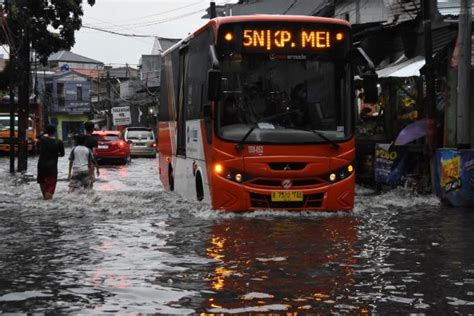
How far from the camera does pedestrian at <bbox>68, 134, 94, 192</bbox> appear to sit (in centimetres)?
1399

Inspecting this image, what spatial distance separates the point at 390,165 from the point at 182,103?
17.4ft

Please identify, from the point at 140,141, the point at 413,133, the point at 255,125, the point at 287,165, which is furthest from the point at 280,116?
the point at 140,141

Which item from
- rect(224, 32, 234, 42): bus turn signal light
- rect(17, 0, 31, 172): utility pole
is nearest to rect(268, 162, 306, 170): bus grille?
rect(224, 32, 234, 42): bus turn signal light

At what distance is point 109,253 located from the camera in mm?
8641

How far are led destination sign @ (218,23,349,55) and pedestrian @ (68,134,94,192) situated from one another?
422 cm

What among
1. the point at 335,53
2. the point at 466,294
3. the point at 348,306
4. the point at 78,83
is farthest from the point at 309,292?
the point at 78,83

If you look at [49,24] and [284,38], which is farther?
[49,24]

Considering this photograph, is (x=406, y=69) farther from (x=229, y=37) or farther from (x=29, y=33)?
(x=29, y=33)

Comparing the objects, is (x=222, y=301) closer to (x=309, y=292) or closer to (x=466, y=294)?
(x=309, y=292)

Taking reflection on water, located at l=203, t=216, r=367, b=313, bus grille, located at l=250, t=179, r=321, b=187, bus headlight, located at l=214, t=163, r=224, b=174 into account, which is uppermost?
bus headlight, located at l=214, t=163, r=224, b=174

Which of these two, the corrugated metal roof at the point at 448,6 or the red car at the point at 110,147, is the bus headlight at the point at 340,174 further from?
the red car at the point at 110,147

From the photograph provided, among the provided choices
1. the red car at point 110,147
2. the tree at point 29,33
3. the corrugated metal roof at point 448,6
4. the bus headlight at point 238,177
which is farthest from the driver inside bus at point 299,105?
the red car at point 110,147

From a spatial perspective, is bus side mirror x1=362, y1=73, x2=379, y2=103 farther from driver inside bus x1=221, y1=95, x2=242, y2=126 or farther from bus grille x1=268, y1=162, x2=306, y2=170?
driver inside bus x1=221, y1=95, x2=242, y2=126

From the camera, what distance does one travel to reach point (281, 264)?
7852 millimetres
